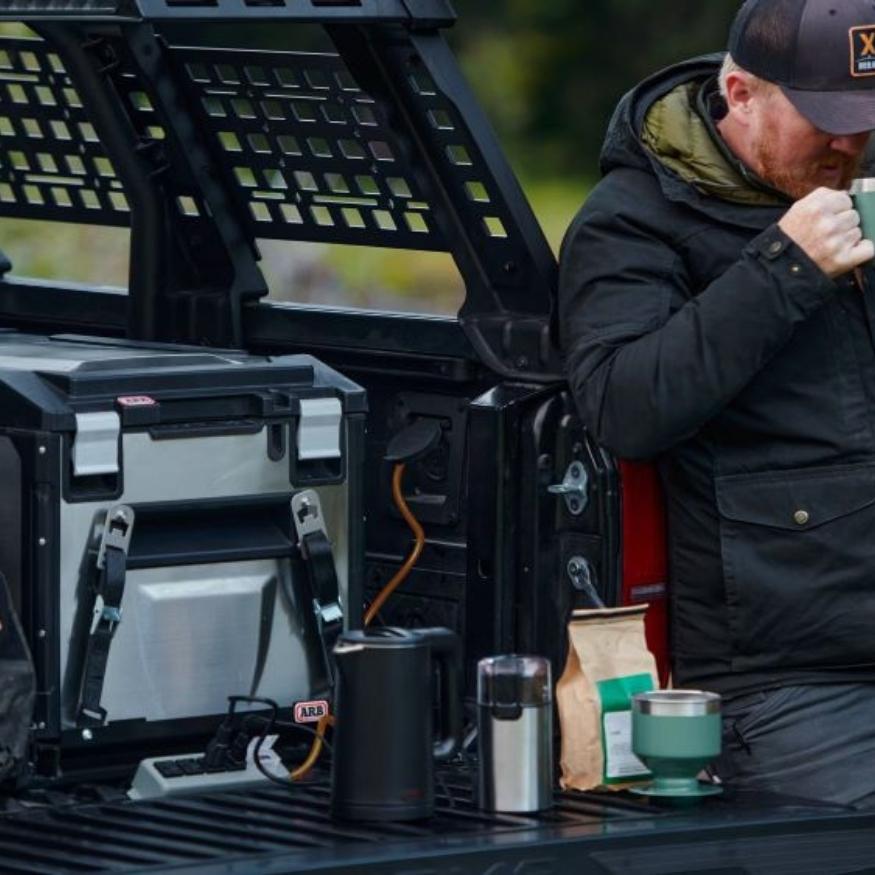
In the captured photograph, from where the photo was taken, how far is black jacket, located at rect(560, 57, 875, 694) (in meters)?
3.75

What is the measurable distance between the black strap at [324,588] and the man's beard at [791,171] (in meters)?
0.77

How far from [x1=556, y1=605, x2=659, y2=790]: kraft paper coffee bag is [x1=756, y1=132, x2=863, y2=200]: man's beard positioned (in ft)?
2.00

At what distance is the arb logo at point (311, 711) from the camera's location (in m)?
3.75

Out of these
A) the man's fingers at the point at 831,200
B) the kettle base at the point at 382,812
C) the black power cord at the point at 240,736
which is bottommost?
the kettle base at the point at 382,812

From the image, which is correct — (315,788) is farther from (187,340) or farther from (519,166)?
(519,166)

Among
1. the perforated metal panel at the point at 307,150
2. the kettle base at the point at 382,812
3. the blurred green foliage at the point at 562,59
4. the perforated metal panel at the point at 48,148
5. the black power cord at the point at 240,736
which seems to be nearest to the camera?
the kettle base at the point at 382,812

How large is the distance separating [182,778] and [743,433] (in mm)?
880

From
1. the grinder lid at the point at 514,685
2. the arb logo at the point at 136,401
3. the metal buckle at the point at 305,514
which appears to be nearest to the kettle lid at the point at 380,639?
the grinder lid at the point at 514,685

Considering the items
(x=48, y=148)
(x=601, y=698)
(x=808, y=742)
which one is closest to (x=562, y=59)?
(x=48, y=148)

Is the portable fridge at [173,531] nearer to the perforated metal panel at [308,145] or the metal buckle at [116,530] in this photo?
the metal buckle at [116,530]

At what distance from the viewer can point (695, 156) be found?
3.81 m

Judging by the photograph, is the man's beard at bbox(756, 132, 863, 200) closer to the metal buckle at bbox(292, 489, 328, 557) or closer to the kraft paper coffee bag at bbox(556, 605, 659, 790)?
the kraft paper coffee bag at bbox(556, 605, 659, 790)

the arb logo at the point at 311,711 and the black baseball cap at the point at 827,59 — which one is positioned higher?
the black baseball cap at the point at 827,59

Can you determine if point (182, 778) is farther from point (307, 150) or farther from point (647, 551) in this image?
point (307, 150)
